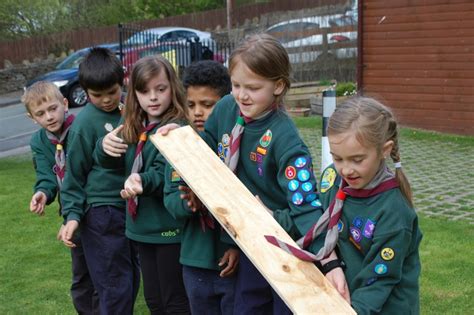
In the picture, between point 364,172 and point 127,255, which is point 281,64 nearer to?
point 364,172

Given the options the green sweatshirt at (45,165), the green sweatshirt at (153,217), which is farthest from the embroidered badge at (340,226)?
the green sweatshirt at (45,165)

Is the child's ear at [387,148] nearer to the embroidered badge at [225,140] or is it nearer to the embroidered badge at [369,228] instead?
the embroidered badge at [369,228]

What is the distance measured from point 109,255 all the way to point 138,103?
97 centimetres

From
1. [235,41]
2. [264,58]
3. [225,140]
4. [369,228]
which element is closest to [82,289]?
[225,140]

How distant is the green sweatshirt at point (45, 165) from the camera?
431cm

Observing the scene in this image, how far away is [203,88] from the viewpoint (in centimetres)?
350

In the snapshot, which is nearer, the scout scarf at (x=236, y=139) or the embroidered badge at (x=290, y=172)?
the embroidered badge at (x=290, y=172)

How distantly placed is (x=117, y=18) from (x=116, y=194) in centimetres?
3966

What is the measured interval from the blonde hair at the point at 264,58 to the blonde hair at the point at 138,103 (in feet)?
2.20

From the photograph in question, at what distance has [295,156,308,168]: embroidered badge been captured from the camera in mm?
2738

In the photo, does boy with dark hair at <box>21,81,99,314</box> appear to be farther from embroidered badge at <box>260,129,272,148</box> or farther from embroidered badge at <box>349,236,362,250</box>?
embroidered badge at <box>349,236,362,250</box>

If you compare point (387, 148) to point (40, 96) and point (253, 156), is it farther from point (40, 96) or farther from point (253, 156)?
point (40, 96)

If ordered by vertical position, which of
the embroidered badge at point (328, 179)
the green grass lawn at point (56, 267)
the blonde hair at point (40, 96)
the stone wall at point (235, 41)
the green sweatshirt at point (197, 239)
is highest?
the stone wall at point (235, 41)

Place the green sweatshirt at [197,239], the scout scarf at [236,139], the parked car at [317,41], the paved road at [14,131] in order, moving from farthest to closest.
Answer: the parked car at [317,41] → the paved road at [14,131] → the green sweatshirt at [197,239] → the scout scarf at [236,139]
